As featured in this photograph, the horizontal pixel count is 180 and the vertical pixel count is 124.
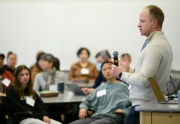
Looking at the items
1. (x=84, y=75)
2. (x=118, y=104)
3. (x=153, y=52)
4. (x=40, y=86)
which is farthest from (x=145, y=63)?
(x=84, y=75)

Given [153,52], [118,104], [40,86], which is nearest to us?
[153,52]

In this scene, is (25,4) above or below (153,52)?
above

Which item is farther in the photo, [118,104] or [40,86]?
[40,86]

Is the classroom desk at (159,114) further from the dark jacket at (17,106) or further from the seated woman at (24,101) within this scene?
the dark jacket at (17,106)

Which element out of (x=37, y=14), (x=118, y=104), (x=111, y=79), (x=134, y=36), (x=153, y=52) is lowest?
(x=118, y=104)

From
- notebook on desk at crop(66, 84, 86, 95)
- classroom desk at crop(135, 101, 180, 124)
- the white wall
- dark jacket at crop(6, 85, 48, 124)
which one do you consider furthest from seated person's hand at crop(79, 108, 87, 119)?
the white wall

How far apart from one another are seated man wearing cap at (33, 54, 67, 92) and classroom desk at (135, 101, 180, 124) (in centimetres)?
320

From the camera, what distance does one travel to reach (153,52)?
2.45m

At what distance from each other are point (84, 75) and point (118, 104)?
143 inches

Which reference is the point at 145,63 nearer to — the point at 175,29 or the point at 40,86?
the point at 40,86

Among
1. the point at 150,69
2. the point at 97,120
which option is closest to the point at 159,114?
the point at 150,69

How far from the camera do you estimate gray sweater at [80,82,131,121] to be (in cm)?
381

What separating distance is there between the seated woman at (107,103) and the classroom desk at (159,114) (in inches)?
52.8

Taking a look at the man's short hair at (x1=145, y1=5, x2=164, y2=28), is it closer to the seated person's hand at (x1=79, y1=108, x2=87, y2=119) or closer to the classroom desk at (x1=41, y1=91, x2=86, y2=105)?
the seated person's hand at (x1=79, y1=108, x2=87, y2=119)
